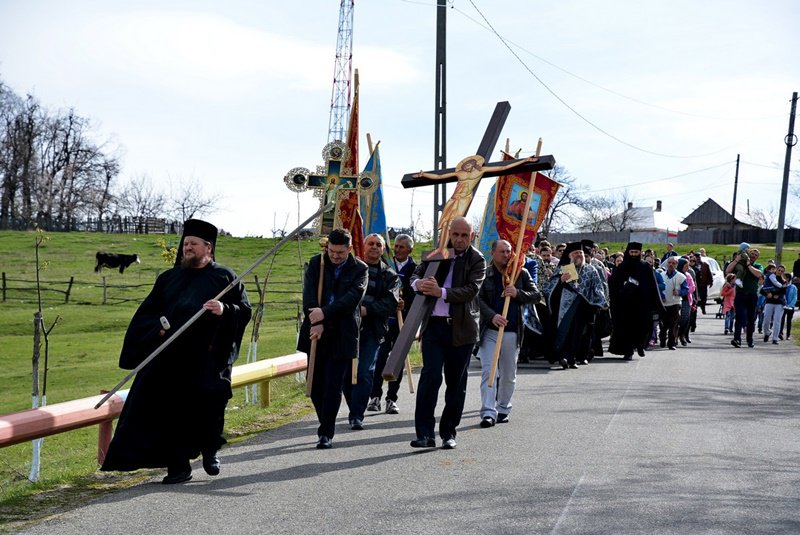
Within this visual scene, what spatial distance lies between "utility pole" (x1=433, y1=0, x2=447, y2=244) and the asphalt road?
704cm

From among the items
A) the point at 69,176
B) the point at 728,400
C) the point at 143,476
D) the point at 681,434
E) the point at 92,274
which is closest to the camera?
the point at 143,476

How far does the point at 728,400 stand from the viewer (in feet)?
41.1

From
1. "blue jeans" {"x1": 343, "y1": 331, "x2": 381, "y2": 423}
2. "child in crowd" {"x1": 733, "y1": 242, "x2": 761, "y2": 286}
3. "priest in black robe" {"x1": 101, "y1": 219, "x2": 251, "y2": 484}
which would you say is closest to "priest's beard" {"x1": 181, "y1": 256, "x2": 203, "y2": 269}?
"priest in black robe" {"x1": 101, "y1": 219, "x2": 251, "y2": 484}

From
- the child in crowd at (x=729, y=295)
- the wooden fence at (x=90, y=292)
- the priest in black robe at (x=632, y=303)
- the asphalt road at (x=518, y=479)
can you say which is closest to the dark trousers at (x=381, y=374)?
the asphalt road at (x=518, y=479)

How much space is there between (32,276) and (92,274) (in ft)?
13.0

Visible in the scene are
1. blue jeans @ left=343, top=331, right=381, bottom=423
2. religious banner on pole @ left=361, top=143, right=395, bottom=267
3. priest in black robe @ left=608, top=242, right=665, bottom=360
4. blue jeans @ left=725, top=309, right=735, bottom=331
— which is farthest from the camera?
blue jeans @ left=725, top=309, right=735, bottom=331

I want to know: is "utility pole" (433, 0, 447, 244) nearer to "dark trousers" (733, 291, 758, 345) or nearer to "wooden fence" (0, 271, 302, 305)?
"dark trousers" (733, 291, 758, 345)

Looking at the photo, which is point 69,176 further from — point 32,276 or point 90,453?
point 90,453

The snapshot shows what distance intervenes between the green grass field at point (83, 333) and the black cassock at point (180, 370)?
597 mm

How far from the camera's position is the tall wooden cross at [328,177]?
11.2 meters

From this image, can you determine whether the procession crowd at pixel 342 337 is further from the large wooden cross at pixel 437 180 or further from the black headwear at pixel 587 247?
the black headwear at pixel 587 247

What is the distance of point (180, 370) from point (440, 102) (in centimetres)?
1265

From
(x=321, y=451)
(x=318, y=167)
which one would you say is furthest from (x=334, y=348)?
(x=318, y=167)

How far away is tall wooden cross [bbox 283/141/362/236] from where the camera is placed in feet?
36.8
